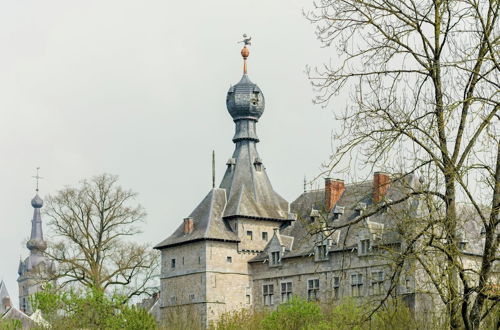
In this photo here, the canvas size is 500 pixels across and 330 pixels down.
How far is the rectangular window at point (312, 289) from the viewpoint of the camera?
149 ft

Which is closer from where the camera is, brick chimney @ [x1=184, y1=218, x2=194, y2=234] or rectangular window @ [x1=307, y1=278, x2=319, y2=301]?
rectangular window @ [x1=307, y1=278, x2=319, y2=301]

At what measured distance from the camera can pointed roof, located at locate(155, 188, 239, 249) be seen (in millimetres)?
48250

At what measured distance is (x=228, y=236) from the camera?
159 ft

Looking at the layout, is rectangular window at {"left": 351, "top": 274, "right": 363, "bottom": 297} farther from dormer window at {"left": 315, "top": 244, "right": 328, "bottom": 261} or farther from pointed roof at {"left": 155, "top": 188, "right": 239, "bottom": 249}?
pointed roof at {"left": 155, "top": 188, "right": 239, "bottom": 249}

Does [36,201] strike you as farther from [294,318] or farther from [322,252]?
[294,318]

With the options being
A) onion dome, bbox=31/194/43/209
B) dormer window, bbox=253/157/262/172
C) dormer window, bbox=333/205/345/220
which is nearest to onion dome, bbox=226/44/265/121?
dormer window, bbox=253/157/262/172

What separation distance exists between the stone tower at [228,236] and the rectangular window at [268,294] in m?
0.83

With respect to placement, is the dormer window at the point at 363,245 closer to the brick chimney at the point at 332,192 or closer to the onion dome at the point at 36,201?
the brick chimney at the point at 332,192

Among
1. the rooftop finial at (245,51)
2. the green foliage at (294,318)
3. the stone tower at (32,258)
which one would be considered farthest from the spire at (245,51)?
the stone tower at (32,258)

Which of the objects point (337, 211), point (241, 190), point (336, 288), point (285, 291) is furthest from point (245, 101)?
point (336, 288)

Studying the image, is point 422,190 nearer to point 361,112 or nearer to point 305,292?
point 361,112

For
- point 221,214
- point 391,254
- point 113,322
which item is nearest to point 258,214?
point 221,214

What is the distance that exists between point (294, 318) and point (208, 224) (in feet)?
54.5

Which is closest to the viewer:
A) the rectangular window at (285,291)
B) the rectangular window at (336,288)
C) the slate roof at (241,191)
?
the rectangular window at (336,288)
